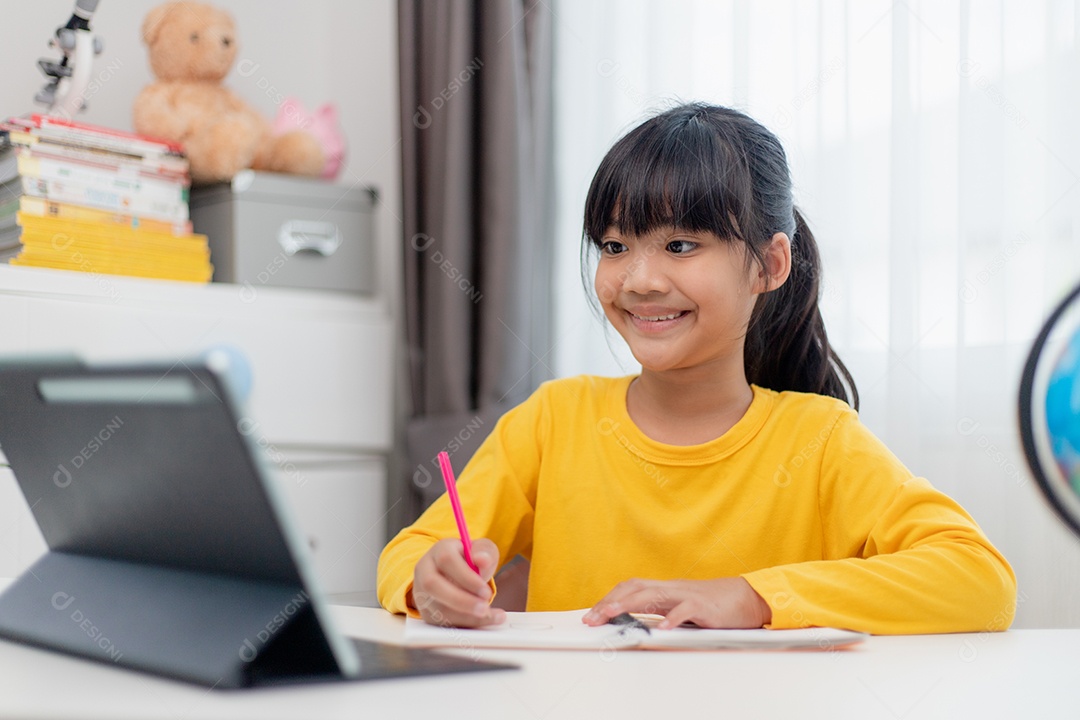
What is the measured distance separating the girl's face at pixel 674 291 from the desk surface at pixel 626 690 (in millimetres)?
522

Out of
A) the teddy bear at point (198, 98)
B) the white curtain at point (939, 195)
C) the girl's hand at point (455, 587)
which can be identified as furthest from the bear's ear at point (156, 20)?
the girl's hand at point (455, 587)

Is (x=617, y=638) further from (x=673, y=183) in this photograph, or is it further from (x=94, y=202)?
(x=94, y=202)

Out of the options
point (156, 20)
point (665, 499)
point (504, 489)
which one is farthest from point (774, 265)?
point (156, 20)

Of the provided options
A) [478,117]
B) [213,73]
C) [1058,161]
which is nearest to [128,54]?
[213,73]

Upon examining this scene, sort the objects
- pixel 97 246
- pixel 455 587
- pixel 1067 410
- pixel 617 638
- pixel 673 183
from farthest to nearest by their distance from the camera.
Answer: pixel 97 246
pixel 673 183
pixel 455 587
pixel 617 638
pixel 1067 410

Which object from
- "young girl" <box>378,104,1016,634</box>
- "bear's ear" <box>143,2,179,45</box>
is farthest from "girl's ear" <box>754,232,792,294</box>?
"bear's ear" <box>143,2,179,45</box>

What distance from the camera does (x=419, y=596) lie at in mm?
812

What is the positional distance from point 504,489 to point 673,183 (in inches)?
15.1

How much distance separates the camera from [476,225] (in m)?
2.28

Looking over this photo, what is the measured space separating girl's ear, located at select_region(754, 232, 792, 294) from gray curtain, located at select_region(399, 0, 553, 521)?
1000 mm

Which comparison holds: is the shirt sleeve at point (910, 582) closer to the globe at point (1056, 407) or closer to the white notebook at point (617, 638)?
the white notebook at point (617, 638)

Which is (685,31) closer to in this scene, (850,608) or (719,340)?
(719,340)

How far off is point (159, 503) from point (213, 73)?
71.6 inches

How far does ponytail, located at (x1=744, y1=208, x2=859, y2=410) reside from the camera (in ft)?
4.18
